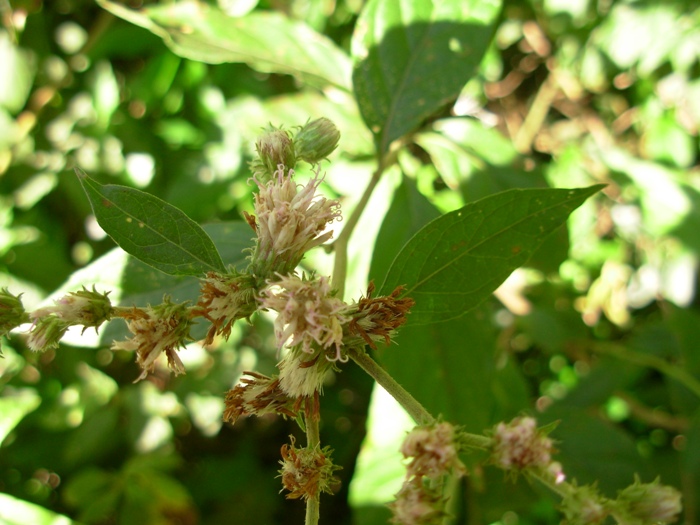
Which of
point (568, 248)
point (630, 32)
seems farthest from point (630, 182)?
point (568, 248)

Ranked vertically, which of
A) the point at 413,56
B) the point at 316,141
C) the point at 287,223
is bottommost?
the point at 287,223

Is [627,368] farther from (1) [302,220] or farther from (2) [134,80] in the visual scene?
(2) [134,80]

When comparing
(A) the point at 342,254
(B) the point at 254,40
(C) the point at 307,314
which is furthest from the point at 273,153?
(B) the point at 254,40

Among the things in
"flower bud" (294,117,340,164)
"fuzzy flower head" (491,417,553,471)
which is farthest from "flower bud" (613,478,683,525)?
"flower bud" (294,117,340,164)

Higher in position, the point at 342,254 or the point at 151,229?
the point at 342,254

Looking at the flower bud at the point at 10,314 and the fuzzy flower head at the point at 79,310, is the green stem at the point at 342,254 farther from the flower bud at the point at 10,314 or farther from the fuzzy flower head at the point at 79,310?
the flower bud at the point at 10,314

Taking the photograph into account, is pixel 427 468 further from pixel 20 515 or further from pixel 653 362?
pixel 653 362
